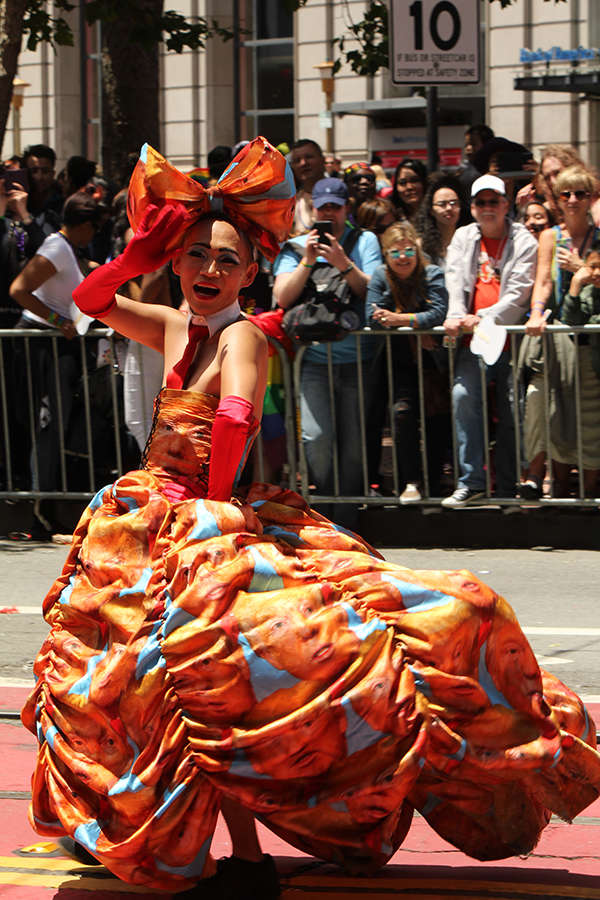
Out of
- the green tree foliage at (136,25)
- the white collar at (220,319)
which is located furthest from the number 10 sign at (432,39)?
the white collar at (220,319)

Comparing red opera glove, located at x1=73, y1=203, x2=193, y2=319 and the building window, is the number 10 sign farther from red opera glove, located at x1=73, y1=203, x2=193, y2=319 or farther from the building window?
the building window

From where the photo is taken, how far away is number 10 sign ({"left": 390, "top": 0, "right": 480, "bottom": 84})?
9.66 meters

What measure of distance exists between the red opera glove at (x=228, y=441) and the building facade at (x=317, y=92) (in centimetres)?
1968

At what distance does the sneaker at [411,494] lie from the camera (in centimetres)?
906

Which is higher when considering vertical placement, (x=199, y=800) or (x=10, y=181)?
(x=10, y=181)

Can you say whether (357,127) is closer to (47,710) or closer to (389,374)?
(389,374)

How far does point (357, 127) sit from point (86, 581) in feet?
84.2

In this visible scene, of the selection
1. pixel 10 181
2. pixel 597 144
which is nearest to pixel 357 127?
pixel 597 144

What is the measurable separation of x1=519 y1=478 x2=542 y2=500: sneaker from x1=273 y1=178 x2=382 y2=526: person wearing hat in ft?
3.25

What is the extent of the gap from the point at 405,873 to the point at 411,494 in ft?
16.8

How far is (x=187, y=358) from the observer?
4203mm

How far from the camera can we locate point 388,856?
3.82m

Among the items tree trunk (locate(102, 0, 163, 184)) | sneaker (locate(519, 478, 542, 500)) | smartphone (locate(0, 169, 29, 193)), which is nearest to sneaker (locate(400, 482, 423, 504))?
sneaker (locate(519, 478, 542, 500))

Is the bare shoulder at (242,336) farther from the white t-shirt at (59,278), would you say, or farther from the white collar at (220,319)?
the white t-shirt at (59,278)
